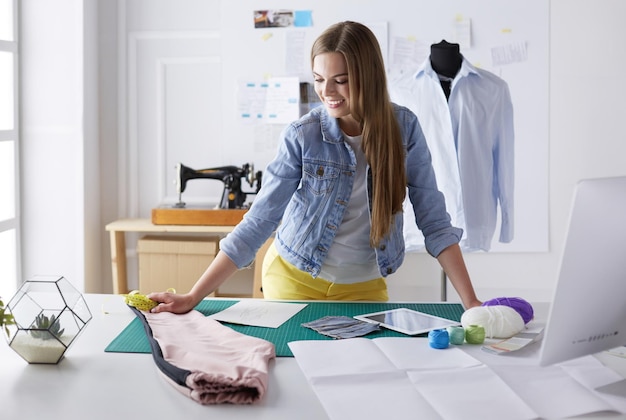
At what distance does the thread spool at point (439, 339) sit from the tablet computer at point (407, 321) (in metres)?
0.10

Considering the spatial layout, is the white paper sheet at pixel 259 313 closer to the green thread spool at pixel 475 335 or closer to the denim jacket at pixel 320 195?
the denim jacket at pixel 320 195

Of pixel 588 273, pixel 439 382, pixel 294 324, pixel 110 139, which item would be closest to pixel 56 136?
pixel 110 139

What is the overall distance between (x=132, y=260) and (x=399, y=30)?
6.25 ft

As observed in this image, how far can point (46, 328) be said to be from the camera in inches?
62.8

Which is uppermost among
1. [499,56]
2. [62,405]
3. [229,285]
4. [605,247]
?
[499,56]

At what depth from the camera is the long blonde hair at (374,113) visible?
2.12 metres

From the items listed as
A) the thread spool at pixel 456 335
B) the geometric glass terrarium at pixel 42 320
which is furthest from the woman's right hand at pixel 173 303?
the thread spool at pixel 456 335

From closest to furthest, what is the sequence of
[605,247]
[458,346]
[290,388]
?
[605,247] < [290,388] < [458,346]

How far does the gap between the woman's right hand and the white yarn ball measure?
2.20 feet

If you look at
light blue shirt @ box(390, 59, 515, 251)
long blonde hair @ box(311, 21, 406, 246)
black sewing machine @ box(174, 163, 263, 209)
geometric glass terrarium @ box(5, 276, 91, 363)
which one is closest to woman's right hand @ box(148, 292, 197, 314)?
geometric glass terrarium @ box(5, 276, 91, 363)

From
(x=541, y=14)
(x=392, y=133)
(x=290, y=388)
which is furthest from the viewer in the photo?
(x=541, y=14)

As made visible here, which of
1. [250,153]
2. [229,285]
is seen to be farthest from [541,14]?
[229,285]

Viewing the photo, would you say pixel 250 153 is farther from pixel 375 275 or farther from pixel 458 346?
pixel 458 346

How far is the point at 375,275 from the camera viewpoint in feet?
7.46
